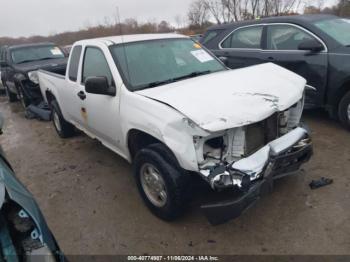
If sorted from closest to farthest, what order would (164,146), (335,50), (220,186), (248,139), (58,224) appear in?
(220,186) → (248,139) → (164,146) → (58,224) → (335,50)

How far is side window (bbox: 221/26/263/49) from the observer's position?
5.87 m

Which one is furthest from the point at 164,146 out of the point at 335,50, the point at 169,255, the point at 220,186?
the point at 335,50

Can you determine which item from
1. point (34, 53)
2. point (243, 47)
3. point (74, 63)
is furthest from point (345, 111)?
point (34, 53)

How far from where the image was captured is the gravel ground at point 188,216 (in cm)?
281

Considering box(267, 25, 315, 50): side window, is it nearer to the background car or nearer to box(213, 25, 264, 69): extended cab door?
box(213, 25, 264, 69): extended cab door

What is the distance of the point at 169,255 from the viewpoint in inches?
109

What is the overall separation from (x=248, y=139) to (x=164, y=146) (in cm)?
78

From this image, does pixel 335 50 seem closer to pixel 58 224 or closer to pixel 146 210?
pixel 146 210

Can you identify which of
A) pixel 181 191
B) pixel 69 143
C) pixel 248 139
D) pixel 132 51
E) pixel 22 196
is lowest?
pixel 69 143

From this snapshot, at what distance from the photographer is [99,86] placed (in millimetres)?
3332

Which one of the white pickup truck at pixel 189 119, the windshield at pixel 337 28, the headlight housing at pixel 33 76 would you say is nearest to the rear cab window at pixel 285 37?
the windshield at pixel 337 28

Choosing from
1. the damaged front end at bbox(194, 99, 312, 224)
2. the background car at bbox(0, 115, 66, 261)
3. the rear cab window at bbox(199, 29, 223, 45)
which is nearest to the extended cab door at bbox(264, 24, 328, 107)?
the rear cab window at bbox(199, 29, 223, 45)

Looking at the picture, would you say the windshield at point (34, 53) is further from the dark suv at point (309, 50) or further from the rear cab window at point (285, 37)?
the rear cab window at point (285, 37)

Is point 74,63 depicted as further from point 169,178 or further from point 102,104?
point 169,178
